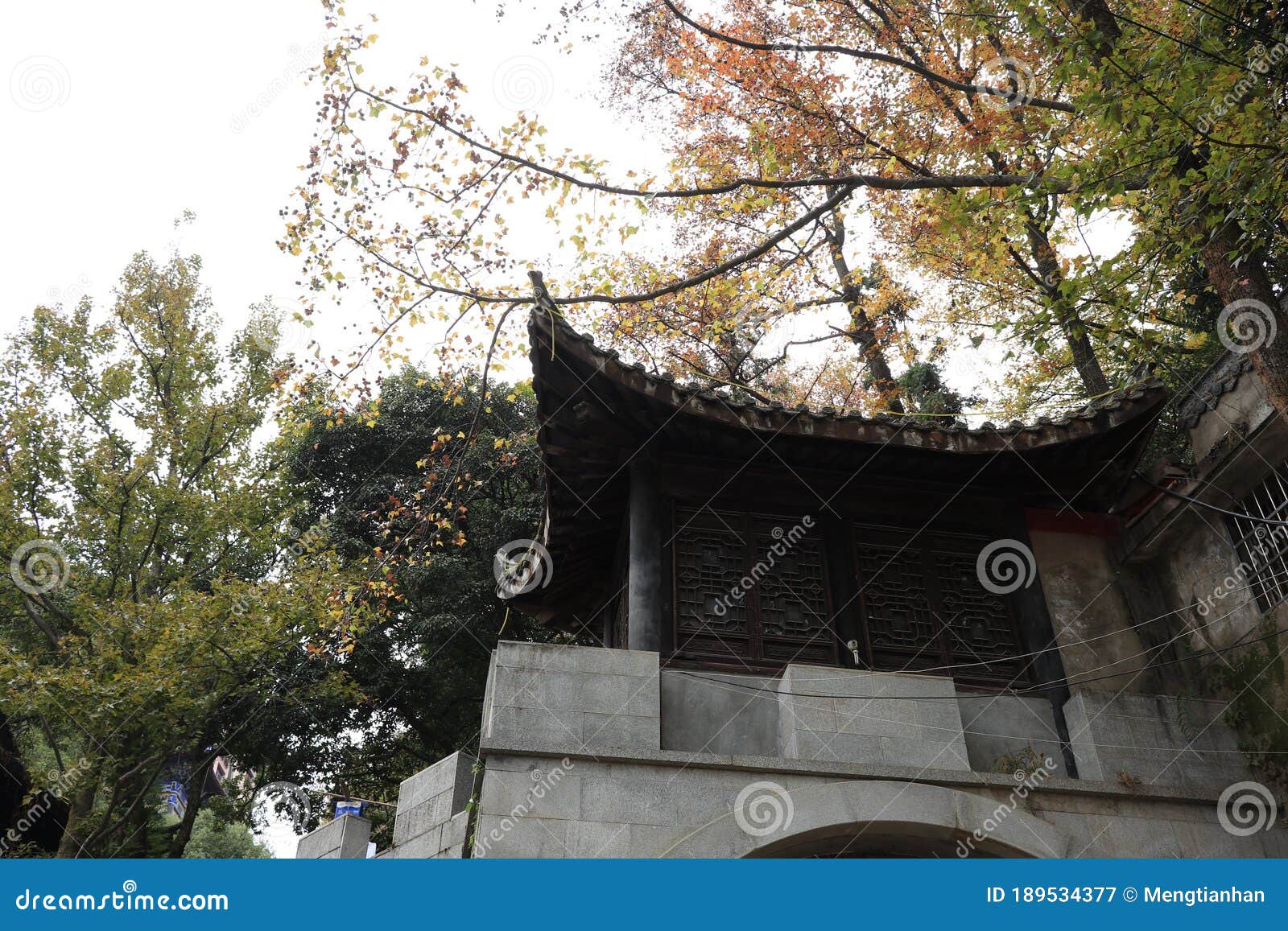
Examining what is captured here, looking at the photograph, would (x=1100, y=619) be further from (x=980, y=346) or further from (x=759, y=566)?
(x=980, y=346)

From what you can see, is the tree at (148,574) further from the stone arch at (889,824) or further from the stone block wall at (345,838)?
the stone arch at (889,824)

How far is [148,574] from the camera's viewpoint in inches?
682

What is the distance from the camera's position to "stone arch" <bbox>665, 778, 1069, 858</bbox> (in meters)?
6.27

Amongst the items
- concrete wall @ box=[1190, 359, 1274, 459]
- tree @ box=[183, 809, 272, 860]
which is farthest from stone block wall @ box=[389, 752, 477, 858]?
tree @ box=[183, 809, 272, 860]

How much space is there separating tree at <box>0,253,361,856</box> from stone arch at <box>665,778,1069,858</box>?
21.7ft

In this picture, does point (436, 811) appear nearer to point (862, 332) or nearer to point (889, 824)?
point (889, 824)

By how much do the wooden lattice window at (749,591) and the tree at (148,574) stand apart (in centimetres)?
542

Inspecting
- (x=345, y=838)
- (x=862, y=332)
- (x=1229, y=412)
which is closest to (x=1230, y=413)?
(x=1229, y=412)

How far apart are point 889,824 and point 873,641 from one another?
1543 mm

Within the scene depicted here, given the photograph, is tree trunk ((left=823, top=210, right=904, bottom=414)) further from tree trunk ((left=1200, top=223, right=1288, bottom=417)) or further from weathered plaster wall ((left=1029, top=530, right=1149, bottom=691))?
tree trunk ((left=1200, top=223, right=1288, bottom=417))

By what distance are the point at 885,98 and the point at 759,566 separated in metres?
9.94

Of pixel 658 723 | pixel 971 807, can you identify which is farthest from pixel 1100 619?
pixel 658 723

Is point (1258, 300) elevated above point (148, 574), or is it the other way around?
point (148, 574)

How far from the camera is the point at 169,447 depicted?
18.1 metres
